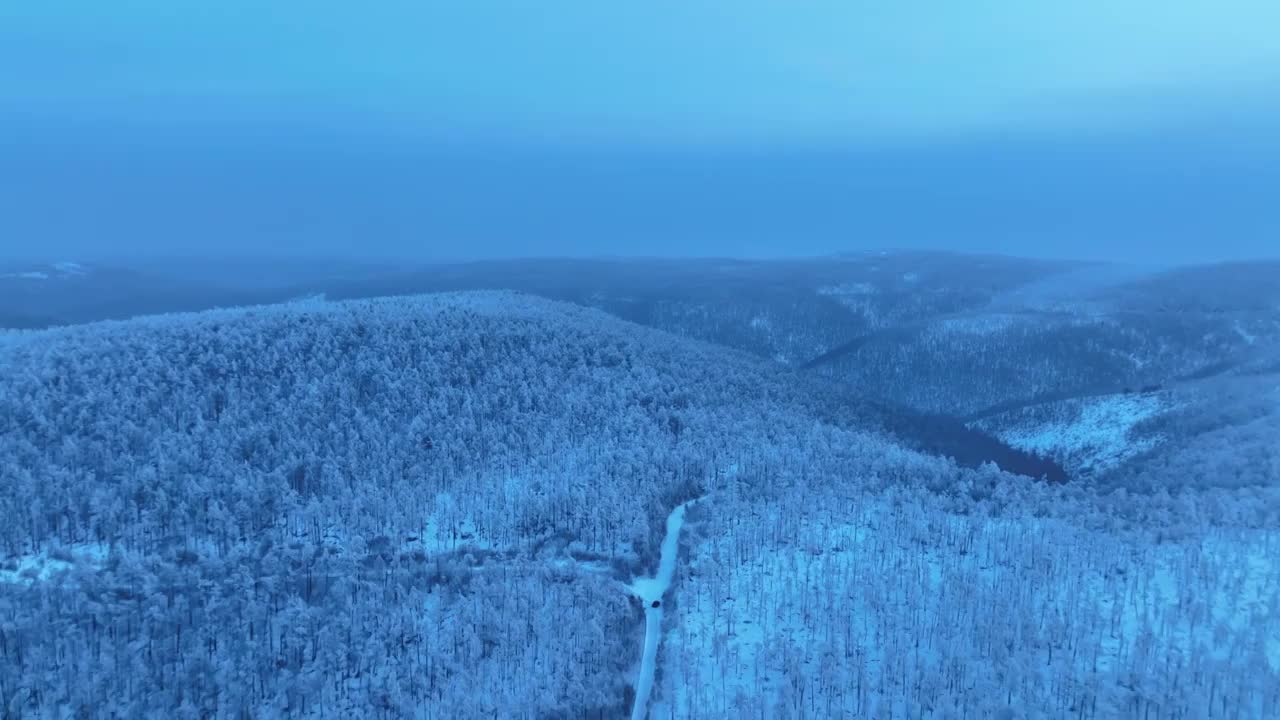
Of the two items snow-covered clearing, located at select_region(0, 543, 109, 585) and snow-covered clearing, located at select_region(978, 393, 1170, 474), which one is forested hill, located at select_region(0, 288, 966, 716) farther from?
snow-covered clearing, located at select_region(978, 393, 1170, 474)

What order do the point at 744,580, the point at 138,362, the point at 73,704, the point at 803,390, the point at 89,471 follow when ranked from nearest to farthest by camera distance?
the point at 73,704, the point at 744,580, the point at 89,471, the point at 138,362, the point at 803,390

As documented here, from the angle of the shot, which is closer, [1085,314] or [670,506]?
[670,506]

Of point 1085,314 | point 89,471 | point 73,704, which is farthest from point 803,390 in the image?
point 1085,314

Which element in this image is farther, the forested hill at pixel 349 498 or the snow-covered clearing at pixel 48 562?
the snow-covered clearing at pixel 48 562

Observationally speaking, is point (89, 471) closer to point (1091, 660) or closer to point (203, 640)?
point (203, 640)

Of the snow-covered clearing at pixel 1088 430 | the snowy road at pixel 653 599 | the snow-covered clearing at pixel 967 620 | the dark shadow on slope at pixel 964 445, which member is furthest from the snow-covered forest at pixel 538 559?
the dark shadow on slope at pixel 964 445

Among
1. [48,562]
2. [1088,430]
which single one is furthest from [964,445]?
[48,562]

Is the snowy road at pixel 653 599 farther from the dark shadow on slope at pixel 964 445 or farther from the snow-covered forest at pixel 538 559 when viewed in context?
the dark shadow on slope at pixel 964 445

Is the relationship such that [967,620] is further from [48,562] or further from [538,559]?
[48,562]
